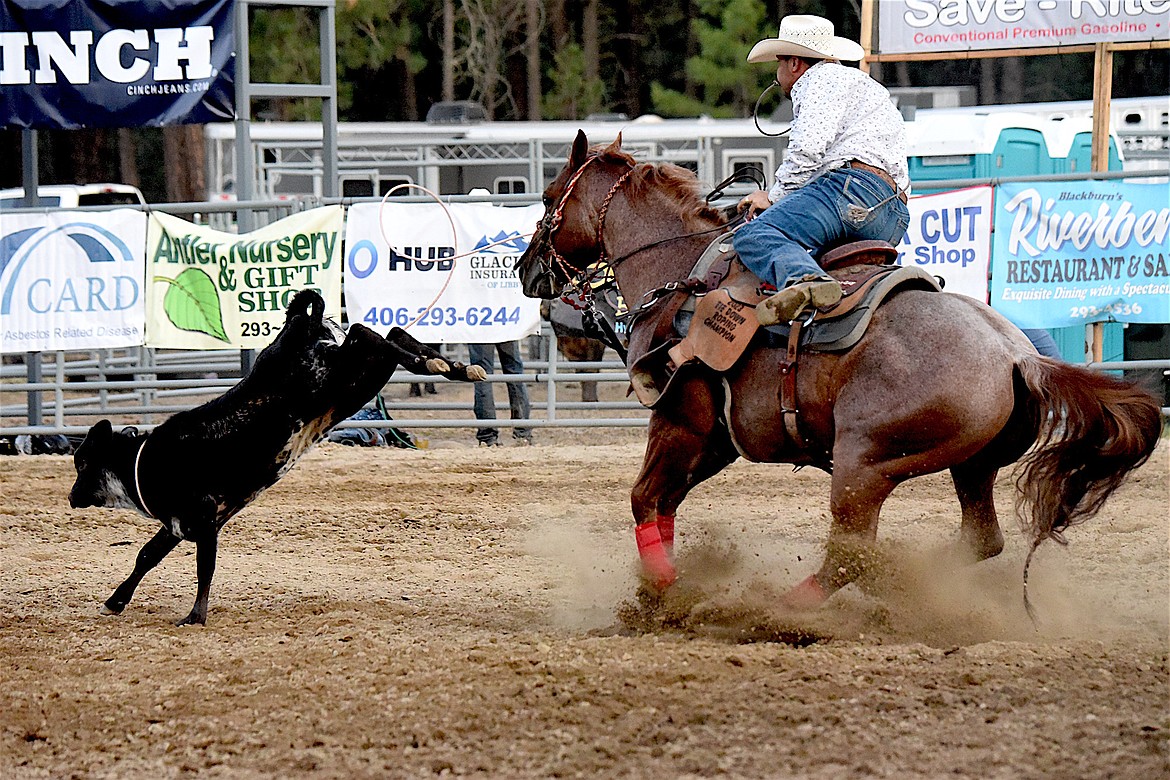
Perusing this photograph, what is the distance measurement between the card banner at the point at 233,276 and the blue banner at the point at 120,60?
1.15 metres

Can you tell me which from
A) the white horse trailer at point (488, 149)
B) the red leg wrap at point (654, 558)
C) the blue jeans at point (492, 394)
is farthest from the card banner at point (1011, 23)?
the red leg wrap at point (654, 558)

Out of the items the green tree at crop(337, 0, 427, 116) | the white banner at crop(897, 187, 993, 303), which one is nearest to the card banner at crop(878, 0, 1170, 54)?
the white banner at crop(897, 187, 993, 303)

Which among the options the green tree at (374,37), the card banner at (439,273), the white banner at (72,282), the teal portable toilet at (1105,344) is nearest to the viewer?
the card banner at (439,273)

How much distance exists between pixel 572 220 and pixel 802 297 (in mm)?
1552

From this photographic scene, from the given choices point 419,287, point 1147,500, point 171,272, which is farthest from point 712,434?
point 171,272

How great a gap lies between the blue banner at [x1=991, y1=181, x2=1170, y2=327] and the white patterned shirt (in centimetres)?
440

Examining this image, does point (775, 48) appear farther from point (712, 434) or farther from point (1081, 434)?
point (1081, 434)

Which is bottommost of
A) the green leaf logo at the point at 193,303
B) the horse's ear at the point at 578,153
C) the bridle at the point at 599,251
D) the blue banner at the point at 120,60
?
the green leaf logo at the point at 193,303

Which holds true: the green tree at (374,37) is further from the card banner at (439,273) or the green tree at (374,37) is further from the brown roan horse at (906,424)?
the brown roan horse at (906,424)

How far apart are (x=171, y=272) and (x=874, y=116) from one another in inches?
245

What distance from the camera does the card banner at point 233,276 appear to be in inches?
378

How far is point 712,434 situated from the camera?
5.32 metres

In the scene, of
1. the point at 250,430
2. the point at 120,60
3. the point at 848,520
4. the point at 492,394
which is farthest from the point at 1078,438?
the point at 120,60

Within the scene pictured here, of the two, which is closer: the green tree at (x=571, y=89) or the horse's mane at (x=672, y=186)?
the horse's mane at (x=672, y=186)
